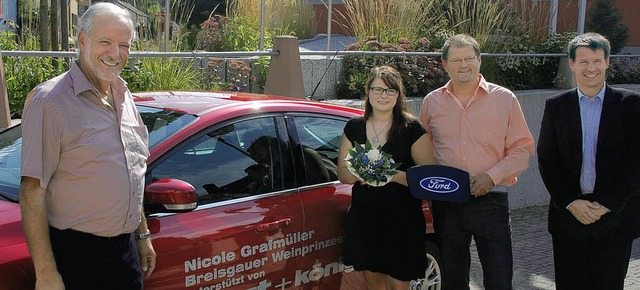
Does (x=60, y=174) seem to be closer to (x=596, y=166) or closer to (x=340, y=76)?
(x=596, y=166)

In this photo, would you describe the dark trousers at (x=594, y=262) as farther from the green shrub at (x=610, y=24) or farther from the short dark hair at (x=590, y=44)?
the green shrub at (x=610, y=24)

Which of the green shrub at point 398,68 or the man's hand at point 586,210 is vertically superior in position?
the green shrub at point 398,68

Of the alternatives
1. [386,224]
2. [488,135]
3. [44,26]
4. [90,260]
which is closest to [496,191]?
[488,135]

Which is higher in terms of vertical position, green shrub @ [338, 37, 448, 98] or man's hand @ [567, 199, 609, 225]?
green shrub @ [338, 37, 448, 98]

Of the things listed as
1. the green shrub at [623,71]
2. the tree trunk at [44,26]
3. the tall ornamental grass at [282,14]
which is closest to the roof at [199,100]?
the tree trunk at [44,26]

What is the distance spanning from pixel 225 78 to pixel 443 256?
180 inches

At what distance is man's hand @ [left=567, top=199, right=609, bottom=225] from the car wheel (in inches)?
44.3

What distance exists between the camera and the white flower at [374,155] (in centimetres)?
444

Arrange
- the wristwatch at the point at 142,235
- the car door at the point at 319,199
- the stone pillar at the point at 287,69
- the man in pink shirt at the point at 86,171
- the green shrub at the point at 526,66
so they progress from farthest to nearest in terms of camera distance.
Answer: the green shrub at the point at 526,66 → the stone pillar at the point at 287,69 → the car door at the point at 319,199 → the wristwatch at the point at 142,235 → the man in pink shirt at the point at 86,171

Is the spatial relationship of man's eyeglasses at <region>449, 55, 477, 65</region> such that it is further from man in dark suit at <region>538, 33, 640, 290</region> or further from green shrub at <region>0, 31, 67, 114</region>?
green shrub at <region>0, 31, 67, 114</region>

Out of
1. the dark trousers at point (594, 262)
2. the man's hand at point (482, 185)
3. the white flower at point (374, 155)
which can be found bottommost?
the dark trousers at point (594, 262)

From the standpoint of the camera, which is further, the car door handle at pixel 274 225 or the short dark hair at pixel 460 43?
the short dark hair at pixel 460 43

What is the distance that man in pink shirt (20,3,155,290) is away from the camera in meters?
3.07

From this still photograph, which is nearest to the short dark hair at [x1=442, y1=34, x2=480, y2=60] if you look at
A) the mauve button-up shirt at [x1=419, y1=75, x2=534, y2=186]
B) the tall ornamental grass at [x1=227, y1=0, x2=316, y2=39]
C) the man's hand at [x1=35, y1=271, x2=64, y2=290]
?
the mauve button-up shirt at [x1=419, y1=75, x2=534, y2=186]
